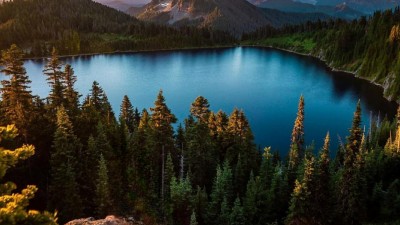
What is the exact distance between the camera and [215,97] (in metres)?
134

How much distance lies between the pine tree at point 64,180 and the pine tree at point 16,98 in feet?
21.5

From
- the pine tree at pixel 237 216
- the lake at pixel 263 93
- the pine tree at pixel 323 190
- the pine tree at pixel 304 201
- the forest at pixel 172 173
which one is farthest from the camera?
the lake at pixel 263 93

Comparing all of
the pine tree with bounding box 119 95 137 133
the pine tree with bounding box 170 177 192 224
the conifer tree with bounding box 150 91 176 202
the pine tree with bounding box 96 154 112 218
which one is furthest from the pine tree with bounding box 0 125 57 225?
the pine tree with bounding box 119 95 137 133

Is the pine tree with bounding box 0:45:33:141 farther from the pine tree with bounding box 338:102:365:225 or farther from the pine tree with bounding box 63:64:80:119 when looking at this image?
the pine tree with bounding box 338:102:365:225

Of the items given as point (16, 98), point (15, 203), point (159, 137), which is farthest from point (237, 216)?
point (15, 203)

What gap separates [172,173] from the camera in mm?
55531

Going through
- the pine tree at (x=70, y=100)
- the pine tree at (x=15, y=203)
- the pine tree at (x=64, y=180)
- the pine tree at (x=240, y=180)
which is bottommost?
the pine tree at (x=240, y=180)

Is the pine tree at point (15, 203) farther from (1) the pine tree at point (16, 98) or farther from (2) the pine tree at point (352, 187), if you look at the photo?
(2) the pine tree at point (352, 187)

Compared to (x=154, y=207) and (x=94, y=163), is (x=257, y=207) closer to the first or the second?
(x=154, y=207)

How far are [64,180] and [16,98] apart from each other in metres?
16.0

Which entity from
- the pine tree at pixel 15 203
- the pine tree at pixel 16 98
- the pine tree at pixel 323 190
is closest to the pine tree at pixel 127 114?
the pine tree at pixel 16 98

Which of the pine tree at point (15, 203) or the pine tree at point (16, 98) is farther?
the pine tree at point (16, 98)

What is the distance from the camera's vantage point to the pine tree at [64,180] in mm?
43875

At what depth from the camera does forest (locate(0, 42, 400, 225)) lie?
46.4 metres
